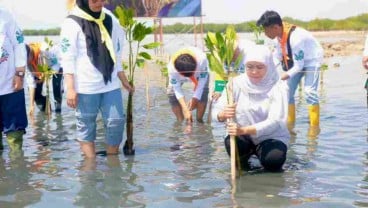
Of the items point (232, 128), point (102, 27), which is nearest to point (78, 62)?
point (102, 27)

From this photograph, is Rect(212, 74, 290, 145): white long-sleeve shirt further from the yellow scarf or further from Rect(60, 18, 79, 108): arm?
Rect(60, 18, 79, 108): arm

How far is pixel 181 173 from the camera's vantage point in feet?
A: 18.6

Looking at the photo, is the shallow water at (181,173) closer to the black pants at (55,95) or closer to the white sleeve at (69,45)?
the white sleeve at (69,45)

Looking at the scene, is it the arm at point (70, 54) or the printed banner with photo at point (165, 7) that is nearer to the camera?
the arm at point (70, 54)

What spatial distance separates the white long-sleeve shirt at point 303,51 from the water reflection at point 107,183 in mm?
3046

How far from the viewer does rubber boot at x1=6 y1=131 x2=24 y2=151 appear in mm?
6379

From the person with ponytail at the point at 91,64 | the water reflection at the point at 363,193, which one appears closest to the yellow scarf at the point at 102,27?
the person with ponytail at the point at 91,64

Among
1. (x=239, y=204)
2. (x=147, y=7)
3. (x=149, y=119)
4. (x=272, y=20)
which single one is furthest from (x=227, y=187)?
(x=147, y=7)

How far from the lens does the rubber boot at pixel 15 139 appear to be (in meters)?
6.38

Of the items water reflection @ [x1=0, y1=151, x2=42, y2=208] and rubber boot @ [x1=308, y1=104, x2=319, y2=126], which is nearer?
water reflection @ [x1=0, y1=151, x2=42, y2=208]

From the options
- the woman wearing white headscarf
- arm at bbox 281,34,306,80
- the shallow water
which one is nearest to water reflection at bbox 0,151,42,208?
the shallow water

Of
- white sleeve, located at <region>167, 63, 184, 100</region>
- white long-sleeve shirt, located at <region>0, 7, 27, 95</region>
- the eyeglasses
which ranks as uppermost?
white long-sleeve shirt, located at <region>0, 7, 27, 95</region>

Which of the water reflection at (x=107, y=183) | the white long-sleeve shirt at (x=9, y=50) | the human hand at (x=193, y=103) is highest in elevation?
the white long-sleeve shirt at (x=9, y=50)

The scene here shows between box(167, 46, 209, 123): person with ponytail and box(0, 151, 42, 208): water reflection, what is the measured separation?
9.85ft
